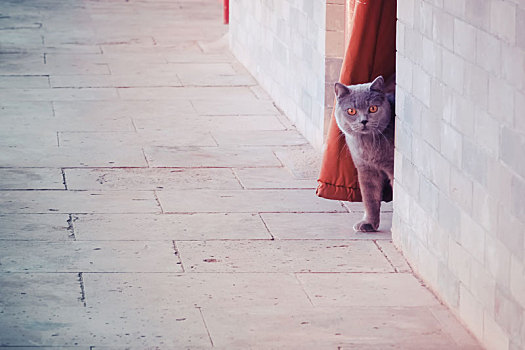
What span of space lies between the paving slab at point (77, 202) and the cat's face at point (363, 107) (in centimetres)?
142

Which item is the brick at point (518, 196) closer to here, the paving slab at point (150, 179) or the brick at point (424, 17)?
the brick at point (424, 17)

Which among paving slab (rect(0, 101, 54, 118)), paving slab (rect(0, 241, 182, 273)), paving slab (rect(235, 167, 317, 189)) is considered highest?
paving slab (rect(0, 241, 182, 273))

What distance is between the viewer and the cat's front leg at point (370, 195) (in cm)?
623

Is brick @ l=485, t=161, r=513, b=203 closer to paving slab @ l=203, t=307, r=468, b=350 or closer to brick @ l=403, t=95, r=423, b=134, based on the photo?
paving slab @ l=203, t=307, r=468, b=350

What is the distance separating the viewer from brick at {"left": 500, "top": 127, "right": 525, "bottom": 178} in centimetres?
412

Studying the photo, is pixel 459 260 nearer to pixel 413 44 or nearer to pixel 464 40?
pixel 464 40

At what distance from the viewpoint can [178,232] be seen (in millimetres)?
6309

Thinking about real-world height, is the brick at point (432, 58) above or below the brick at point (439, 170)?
above

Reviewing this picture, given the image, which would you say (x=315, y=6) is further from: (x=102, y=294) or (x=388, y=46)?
(x=102, y=294)

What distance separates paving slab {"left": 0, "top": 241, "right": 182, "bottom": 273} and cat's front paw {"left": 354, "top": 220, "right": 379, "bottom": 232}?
3.63 ft

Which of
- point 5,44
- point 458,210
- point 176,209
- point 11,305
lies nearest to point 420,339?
point 458,210

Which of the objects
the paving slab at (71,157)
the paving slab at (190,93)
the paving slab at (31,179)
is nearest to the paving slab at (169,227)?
the paving slab at (31,179)

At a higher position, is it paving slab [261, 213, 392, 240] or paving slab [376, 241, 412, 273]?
paving slab [376, 241, 412, 273]

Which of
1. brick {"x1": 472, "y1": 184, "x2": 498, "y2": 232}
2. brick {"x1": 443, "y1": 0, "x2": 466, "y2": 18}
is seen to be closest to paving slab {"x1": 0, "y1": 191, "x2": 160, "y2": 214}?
brick {"x1": 443, "y1": 0, "x2": 466, "y2": 18}
